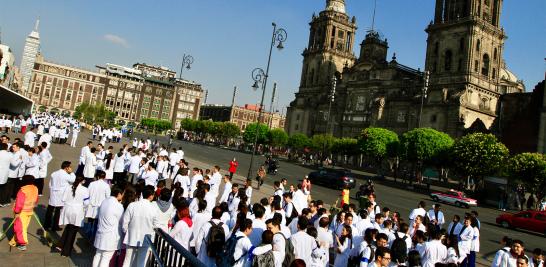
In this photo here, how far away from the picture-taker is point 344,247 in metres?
8.24

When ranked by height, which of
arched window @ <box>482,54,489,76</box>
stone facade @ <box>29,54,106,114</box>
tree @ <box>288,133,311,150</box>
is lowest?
tree @ <box>288,133,311,150</box>

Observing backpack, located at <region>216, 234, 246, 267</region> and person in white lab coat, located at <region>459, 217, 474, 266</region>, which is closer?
backpack, located at <region>216, 234, 246, 267</region>

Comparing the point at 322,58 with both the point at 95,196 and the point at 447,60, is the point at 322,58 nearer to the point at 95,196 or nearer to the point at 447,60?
the point at 447,60

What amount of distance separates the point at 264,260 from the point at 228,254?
0.74 metres

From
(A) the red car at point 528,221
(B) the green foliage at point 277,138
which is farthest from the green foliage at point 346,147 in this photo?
(A) the red car at point 528,221

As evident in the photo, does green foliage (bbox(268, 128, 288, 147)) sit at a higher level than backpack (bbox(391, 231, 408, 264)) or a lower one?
higher

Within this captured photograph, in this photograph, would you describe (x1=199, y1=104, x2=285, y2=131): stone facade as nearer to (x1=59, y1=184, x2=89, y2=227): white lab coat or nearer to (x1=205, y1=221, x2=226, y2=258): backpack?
(x1=59, y1=184, x2=89, y2=227): white lab coat

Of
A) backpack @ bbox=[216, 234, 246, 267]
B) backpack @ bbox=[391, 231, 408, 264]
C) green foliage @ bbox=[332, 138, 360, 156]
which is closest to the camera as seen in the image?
backpack @ bbox=[216, 234, 246, 267]

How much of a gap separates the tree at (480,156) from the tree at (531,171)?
2.88 meters

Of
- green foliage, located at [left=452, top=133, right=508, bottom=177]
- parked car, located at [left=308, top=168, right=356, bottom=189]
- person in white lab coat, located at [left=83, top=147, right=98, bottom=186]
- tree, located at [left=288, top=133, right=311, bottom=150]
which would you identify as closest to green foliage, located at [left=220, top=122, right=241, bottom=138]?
tree, located at [left=288, top=133, right=311, bottom=150]

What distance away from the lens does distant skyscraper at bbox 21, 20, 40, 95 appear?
12825cm

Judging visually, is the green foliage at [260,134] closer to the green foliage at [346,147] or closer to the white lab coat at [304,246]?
the green foliage at [346,147]

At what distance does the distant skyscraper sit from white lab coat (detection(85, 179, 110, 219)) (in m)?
137

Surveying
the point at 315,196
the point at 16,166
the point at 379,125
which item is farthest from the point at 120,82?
the point at 16,166
